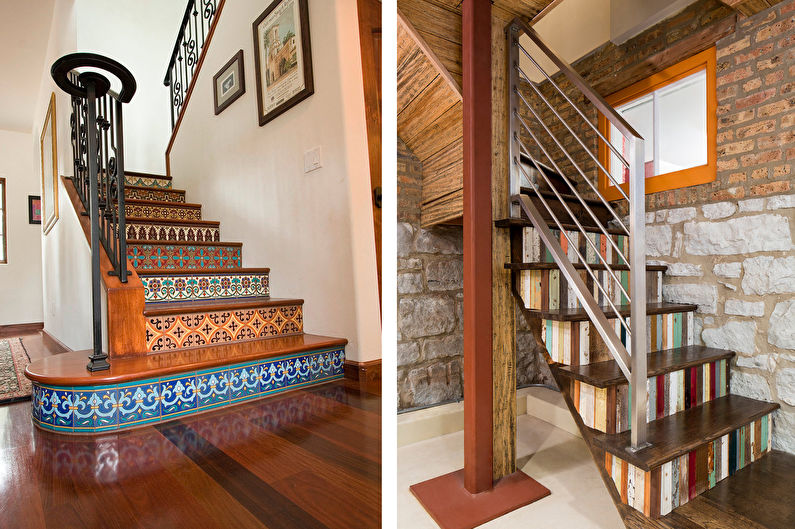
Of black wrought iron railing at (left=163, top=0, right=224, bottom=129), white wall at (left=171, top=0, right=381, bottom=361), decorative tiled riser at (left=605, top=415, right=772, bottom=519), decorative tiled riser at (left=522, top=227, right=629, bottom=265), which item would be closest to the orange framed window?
decorative tiled riser at (left=522, top=227, right=629, bottom=265)

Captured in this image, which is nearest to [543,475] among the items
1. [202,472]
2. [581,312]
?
[581,312]

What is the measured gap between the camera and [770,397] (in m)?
1.15

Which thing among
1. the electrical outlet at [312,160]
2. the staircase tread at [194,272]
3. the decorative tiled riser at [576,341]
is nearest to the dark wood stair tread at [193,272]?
the staircase tread at [194,272]

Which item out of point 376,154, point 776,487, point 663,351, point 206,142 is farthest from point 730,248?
point 206,142

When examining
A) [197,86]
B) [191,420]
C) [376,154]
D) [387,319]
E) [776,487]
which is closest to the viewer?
[387,319]

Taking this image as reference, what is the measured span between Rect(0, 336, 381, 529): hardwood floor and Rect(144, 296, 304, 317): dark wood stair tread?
0.36 metres

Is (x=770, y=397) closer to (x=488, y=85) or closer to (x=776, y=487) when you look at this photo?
(x=776, y=487)

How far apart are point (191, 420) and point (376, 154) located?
958 millimetres

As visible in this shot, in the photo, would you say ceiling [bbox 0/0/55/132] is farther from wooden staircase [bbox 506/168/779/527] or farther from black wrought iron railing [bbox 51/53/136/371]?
wooden staircase [bbox 506/168/779/527]

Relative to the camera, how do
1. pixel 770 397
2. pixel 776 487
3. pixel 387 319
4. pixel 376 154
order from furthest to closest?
pixel 376 154
pixel 770 397
pixel 776 487
pixel 387 319

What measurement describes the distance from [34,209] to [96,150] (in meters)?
0.56

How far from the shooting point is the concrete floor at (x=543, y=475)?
0.96 metres

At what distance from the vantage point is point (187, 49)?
2.19 meters

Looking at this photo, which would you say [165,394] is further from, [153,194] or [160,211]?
[153,194]
